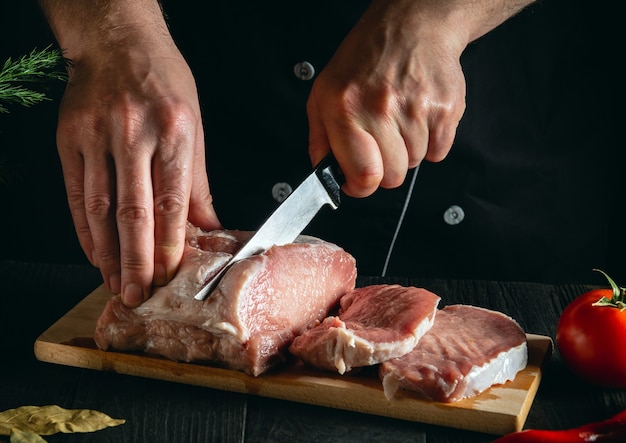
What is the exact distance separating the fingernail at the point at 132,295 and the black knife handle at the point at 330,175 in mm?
697

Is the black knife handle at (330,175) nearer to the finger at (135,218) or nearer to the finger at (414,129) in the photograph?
the finger at (414,129)

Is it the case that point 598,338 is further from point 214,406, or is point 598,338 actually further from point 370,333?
point 214,406

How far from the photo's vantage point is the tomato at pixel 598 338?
8.20 ft

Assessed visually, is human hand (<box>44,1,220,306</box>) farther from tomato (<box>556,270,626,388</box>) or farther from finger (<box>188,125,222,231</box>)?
tomato (<box>556,270,626,388</box>)

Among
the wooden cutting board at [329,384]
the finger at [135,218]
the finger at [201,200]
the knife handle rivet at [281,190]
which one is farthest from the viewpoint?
the knife handle rivet at [281,190]

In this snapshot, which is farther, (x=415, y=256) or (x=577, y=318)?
(x=415, y=256)

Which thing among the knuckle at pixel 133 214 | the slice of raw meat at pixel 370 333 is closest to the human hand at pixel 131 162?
the knuckle at pixel 133 214

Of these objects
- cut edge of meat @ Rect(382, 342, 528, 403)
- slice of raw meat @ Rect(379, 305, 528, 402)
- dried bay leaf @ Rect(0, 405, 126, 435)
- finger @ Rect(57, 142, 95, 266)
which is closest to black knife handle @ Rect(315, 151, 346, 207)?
slice of raw meat @ Rect(379, 305, 528, 402)

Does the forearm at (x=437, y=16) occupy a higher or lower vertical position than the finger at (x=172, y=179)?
higher

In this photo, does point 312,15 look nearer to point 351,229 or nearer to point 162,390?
point 351,229

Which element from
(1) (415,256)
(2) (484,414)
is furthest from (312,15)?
(2) (484,414)

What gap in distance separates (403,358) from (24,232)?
97.2 inches

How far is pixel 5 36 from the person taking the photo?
390cm

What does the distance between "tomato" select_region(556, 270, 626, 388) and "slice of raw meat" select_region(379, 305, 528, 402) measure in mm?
154
